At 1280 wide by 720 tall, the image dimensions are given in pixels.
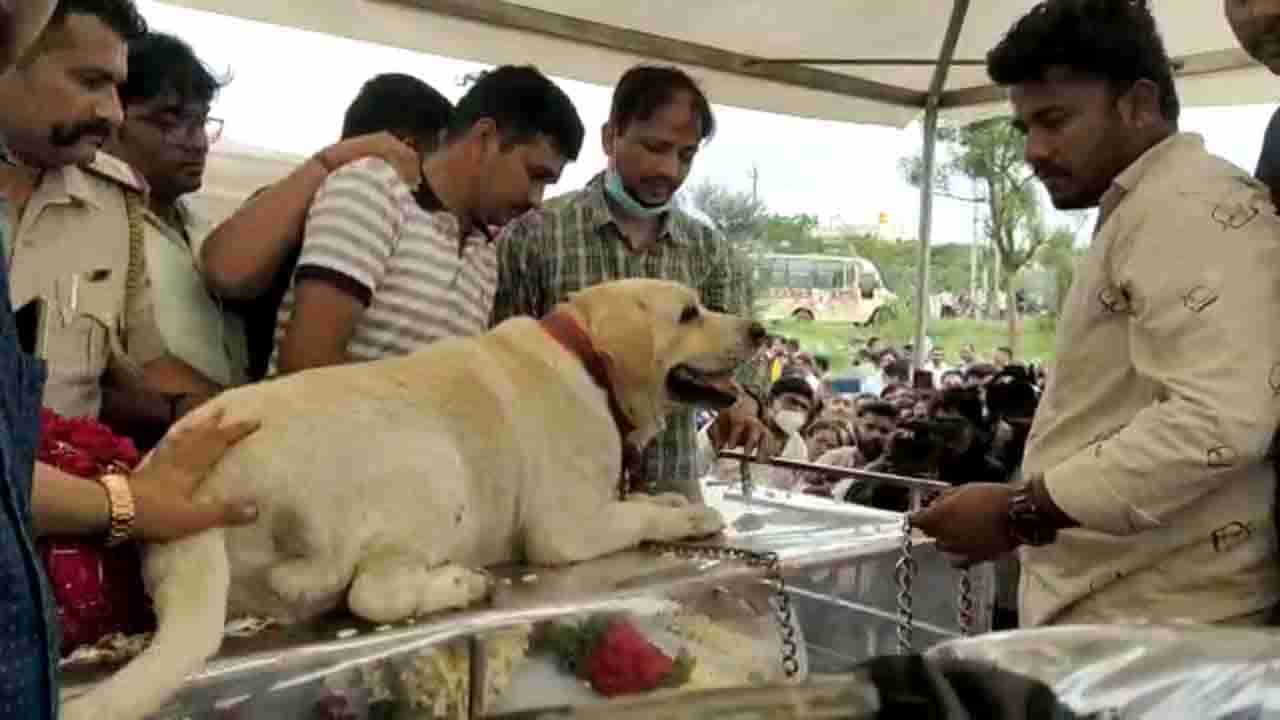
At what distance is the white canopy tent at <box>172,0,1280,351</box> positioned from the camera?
2426 mm

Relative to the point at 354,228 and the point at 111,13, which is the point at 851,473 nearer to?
the point at 354,228

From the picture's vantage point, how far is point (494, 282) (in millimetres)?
1569

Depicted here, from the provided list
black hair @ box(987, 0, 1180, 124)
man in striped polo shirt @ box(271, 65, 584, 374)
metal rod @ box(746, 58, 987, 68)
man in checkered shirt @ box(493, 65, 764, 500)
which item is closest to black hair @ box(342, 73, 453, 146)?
man in checkered shirt @ box(493, 65, 764, 500)

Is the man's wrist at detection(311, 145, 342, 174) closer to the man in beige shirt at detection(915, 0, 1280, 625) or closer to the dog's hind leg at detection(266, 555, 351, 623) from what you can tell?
the dog's hind leg at detection(266, 555, 351, 623)

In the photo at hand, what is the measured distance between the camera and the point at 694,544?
4.59 feet

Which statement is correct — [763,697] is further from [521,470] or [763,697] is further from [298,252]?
[298,252]

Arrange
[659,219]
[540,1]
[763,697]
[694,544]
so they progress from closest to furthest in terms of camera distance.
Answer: [763,697]
[694,544]
[659,219]
[540,1]

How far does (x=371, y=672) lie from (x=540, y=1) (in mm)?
1855

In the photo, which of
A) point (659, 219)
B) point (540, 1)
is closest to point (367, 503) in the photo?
point (659, 219)

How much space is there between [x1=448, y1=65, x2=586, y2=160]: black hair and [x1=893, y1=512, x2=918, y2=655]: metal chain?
67cm

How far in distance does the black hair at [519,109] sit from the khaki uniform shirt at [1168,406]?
0.66m

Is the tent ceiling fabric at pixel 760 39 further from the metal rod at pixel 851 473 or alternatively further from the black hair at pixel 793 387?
the metal rod at pixel 851 473

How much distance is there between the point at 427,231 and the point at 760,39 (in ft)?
5.92

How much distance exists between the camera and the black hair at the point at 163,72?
1.59 metres
